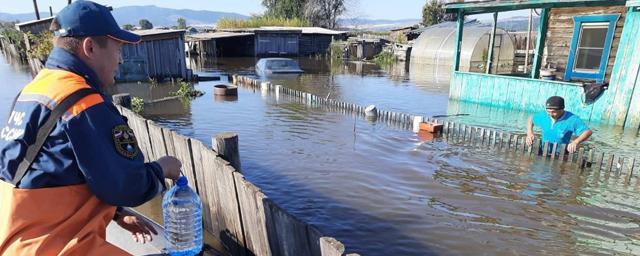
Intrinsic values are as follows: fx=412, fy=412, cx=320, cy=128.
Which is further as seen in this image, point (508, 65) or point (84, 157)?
point (508, 65)

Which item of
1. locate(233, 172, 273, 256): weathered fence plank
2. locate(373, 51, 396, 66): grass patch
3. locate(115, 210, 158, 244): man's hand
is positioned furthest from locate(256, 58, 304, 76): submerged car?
locate(115, 210, 158, 244): man's hand

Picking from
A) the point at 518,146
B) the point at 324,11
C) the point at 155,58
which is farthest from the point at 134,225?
the point at 324,11

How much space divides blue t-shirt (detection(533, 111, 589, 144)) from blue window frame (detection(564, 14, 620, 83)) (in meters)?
7.91

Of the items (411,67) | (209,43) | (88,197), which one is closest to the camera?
(88,197)

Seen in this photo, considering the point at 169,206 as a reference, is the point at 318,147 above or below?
below

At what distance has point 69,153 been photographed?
193 cm

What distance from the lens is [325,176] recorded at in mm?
8047

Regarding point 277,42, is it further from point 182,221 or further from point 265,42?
point 182,221

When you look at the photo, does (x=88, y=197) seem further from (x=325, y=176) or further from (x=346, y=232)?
(x=325, y=176)

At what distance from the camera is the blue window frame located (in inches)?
560

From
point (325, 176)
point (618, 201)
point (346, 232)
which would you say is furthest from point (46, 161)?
point (618, 201)

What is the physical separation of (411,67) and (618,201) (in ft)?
86.1

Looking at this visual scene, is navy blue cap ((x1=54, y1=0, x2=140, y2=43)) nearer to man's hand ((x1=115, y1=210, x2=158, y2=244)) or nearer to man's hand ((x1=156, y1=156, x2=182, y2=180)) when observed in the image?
man's hand ((x1=156, y1=156, x2=182, y2=180))

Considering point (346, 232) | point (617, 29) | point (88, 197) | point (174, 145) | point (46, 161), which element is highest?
point (617, 29)
